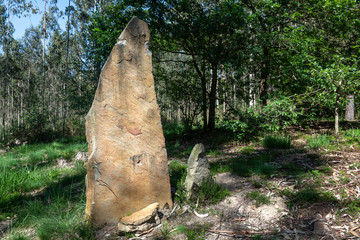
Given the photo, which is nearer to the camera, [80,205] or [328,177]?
[80,205]

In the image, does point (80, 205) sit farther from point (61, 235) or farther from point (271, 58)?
point (271, 58)

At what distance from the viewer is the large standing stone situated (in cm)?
262

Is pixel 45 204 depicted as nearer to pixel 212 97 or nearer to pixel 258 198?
pixel 258 198

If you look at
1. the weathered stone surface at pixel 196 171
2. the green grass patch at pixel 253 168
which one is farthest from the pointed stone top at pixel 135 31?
the green grass patch at pixel 253 168

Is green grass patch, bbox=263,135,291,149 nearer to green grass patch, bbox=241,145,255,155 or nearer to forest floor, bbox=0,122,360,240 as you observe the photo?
green grass patch, bbox=241,145,255,155

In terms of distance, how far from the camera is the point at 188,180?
3.10 meters

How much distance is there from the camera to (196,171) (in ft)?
9.98

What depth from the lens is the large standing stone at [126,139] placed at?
8.59 feet

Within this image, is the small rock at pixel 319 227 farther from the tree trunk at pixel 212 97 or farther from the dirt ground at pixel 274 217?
the tree trunk at pixel 212 97

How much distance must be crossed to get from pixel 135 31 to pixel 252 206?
8.87 ft

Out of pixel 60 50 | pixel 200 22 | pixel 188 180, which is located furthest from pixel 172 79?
pixel 60 50

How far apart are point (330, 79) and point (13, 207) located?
6594mm

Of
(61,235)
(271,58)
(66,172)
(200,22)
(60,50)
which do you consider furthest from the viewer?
(60,50)

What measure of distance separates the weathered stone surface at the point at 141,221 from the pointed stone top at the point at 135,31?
84.3 inches
